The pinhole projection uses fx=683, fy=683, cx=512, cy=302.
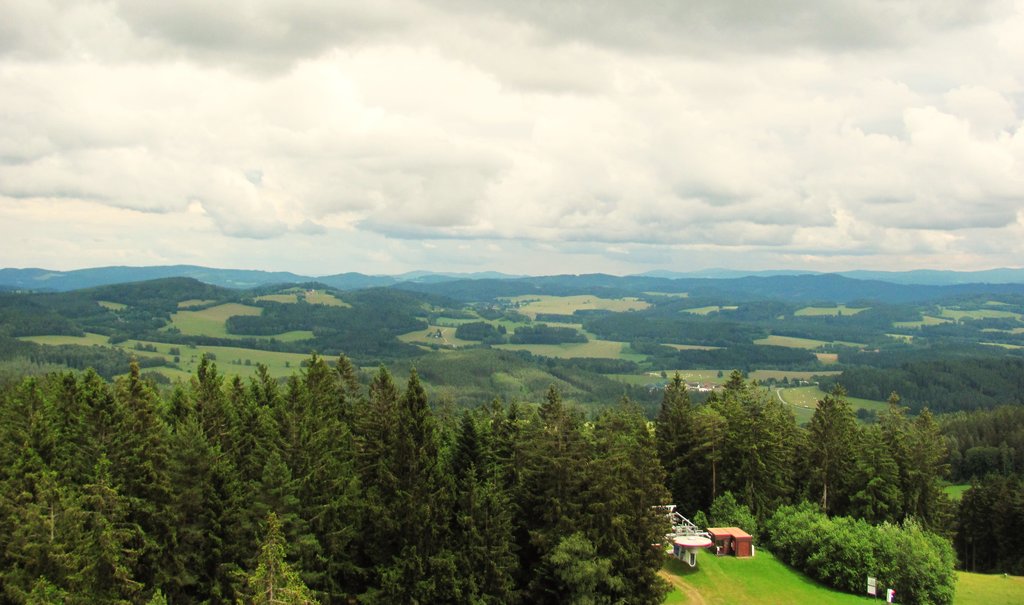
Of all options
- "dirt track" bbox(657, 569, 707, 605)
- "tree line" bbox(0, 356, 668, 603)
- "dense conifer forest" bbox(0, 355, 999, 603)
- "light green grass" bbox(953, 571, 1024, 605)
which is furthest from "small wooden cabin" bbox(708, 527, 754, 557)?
"light green grass" bbox(953, 571, 1024, 605)

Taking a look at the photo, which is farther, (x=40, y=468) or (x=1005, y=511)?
(x=1005, y=511)

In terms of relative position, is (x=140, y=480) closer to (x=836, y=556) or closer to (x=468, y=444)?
(x=468, y=444)

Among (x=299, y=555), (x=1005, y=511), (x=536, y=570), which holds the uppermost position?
(x=299, y=555)

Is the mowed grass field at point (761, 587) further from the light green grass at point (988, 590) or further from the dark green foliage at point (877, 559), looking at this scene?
the dark green foliage at point (877, 559)

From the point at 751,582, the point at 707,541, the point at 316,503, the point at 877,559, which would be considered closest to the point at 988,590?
the point at 877,559

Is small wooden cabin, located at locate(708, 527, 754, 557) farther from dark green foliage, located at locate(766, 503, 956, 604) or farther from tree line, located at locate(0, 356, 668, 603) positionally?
tree line, located at locate(0, 356, 668, 603)

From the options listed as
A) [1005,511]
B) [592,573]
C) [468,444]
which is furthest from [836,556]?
[1005,511]

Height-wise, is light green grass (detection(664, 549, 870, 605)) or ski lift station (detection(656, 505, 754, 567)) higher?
ski lift station (detection(656, 505, 754, 567))

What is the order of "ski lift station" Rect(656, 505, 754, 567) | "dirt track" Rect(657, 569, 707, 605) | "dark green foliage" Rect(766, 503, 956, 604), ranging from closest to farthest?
"dirt track" Rect(657, 569, 707, 605)
"dark green foliage" Rect(766, 503, 956, 604)
"ski lift station" Rect(656, 505, 754, 567)
